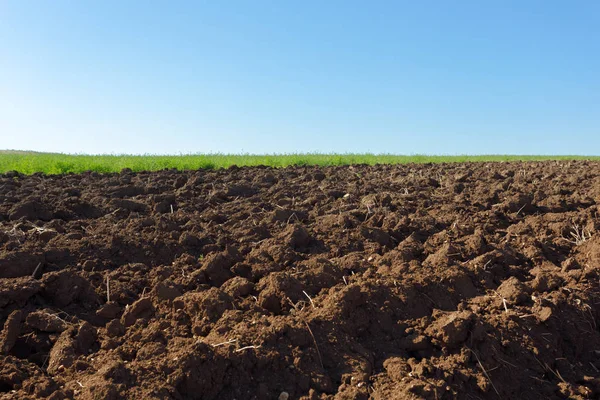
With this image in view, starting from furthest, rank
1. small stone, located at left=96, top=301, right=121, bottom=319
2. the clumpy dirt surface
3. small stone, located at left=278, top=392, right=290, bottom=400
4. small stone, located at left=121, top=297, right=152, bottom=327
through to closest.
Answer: small stone, located at left=96, top=301, right=121, bottom=319 → small stone, located at left=121, top=297, right=152, bottom=327 → the clumpy dirt surface → small stone, located at left=278, top=392, right=290, bottom=400

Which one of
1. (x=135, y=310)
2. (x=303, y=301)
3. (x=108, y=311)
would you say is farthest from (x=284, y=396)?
(x=108, y=311)

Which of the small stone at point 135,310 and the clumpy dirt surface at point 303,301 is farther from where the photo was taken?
the small stone at point 135,310

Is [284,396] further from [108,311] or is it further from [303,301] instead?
[108,311]

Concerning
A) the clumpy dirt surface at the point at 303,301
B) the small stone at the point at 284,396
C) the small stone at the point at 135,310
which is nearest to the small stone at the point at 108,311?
the clumpy dirt surface at the point at 303,301

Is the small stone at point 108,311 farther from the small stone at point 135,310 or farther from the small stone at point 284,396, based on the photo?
the small stone at point 284,396

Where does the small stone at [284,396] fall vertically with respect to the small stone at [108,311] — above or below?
below

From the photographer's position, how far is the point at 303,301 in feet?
13.5

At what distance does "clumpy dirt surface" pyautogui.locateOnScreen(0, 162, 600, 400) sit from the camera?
10.9ft

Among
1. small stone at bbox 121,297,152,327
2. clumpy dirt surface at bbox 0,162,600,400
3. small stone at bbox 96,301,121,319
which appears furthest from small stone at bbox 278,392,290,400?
small stone at bbox 96,301,121,319

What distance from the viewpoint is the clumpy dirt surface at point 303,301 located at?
3330 millimetres

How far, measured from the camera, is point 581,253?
5.48 meters

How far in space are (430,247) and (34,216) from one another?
5.00m

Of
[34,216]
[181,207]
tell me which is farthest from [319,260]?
[34,216]

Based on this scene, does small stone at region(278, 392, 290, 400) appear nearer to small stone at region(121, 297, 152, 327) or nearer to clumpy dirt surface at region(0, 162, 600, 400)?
clumpy dirt surface at region(0, 162, 600, 400)
